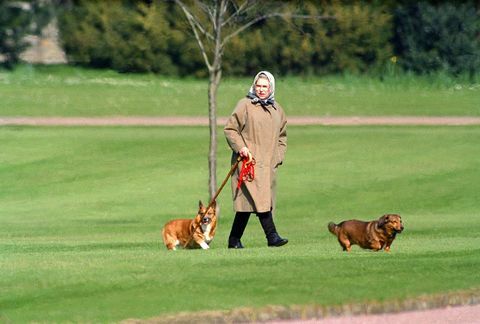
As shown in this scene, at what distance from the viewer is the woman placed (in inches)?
601

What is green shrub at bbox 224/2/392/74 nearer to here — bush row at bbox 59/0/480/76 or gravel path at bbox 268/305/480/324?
bush row at bbox 59/0/480/76

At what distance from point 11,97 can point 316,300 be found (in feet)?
119

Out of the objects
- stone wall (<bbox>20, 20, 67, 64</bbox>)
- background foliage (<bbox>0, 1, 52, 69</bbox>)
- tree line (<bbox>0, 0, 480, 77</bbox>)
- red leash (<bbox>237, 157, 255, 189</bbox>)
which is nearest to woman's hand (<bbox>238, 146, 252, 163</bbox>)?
red leash (<bbox>237, 157, 255, 189</bbox>)

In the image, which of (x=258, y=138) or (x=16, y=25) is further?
(x=16, y=25)

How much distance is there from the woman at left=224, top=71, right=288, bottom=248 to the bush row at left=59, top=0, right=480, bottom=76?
3678 centimetres

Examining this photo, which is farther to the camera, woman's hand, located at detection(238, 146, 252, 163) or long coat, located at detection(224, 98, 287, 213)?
long coat, located at detection(224, 98, 287, 213)

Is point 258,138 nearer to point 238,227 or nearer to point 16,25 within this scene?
point 238,227

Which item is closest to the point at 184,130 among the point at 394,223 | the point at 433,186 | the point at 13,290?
the point at 433,186

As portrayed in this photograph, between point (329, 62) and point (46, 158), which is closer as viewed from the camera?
point (46, 158)

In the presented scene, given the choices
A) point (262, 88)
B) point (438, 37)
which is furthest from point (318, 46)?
point (262, 88)

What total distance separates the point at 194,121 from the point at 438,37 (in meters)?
16.3

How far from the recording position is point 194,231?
16.8 metres

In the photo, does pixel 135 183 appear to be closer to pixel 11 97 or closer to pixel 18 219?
pixel 18 219

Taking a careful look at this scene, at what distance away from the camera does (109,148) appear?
3488 cm
